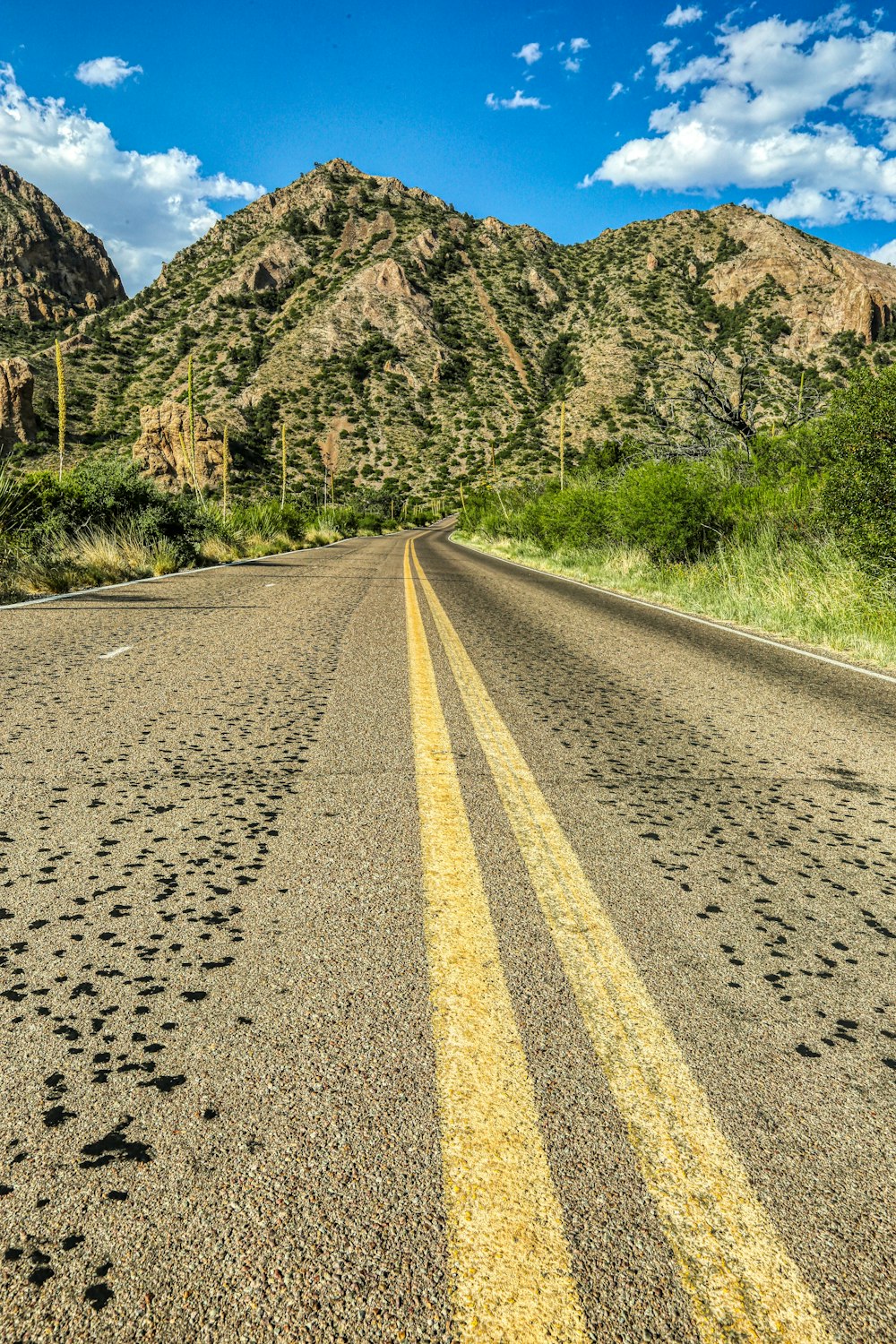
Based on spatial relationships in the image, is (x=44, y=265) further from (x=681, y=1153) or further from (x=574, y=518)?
(x=681, y=1153)

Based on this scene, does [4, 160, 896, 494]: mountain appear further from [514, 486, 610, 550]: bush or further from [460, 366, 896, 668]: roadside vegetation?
[460, 366, 896, 668]: roadside vegetation

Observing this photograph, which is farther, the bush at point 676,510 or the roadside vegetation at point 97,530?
the bush at point 676,510

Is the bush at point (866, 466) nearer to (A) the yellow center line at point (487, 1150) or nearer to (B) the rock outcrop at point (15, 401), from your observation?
(A) the yellow center line at point (487, 1150)

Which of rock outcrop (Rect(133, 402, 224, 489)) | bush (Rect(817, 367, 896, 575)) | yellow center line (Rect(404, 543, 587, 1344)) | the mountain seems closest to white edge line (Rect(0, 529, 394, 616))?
yellow center line (Rect(404, 543, 587, 1344))

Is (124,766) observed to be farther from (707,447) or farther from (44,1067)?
(707,447)

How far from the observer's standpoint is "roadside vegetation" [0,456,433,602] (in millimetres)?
11812

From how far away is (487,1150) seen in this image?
1.47m

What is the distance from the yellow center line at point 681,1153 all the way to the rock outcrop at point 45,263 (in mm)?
111367

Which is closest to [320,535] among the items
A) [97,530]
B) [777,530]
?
[97,530]

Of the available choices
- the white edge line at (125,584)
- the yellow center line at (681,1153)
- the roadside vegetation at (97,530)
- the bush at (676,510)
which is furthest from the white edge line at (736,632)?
the roadside vegetation at (97,530)

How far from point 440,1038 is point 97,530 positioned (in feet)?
51.0

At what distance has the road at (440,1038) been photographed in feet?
3.93

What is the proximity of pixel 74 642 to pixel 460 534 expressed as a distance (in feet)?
165

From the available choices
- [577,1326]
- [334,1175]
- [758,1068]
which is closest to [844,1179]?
[758,1068]
